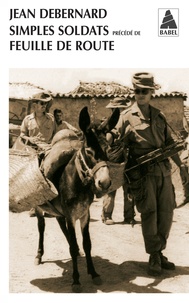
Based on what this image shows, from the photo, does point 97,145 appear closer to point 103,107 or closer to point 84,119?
point 84,119

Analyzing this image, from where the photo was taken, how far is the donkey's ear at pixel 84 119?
4.51 meters

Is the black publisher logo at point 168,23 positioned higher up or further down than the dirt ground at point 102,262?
higher up

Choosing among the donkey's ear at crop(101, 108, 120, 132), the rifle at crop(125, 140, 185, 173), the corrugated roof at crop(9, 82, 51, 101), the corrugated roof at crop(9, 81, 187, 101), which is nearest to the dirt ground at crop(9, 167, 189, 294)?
the rifle at crop(125, 140, 185, 173)

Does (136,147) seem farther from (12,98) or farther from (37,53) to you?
(12,98)

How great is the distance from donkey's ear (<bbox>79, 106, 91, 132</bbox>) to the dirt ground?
1886mm

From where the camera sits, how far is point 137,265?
5.97 metres

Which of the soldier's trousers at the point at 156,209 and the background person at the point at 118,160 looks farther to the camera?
the soldier's trousers at the point at 156,209

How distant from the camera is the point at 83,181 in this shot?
486cm

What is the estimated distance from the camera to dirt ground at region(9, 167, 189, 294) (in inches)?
212

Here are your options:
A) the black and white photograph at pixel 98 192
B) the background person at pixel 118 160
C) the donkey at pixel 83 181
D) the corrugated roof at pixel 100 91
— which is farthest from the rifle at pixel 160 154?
the corrugated roof at pixel 100 91

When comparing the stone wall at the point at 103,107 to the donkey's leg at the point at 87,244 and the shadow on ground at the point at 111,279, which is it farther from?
the donkey's leg at the point at 87,244

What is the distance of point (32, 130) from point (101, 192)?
6.58ft

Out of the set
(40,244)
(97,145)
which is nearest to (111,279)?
(40,244)

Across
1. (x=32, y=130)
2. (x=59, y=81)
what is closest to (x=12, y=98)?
(x=59, y=81)
